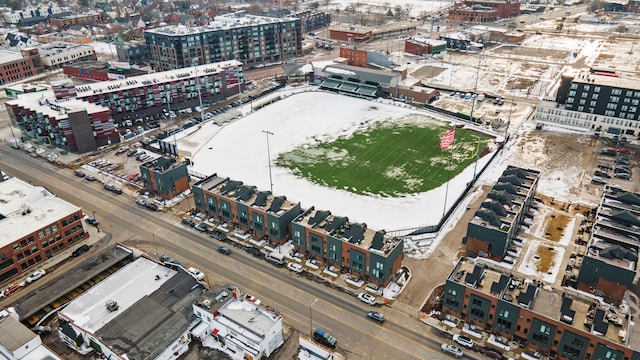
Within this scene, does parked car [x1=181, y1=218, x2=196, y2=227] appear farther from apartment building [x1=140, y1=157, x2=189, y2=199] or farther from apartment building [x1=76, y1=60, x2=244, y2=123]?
apartment building [x1=76, y1=60, x2=244, y2=123]

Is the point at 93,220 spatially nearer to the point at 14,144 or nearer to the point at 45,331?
the point at 45,331

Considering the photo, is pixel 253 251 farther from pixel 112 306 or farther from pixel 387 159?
pixel 387 159

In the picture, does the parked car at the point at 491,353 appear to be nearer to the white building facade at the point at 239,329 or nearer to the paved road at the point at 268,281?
the paved road at the point at 268,281

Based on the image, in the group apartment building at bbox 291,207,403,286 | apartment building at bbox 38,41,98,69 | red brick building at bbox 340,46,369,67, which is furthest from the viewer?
apartment building at bbox 38,41,98,69

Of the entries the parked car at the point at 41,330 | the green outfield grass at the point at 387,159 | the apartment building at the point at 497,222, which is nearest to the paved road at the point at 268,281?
the apartment building at the point at 497,222

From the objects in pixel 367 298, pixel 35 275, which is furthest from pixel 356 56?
pixel 35 275

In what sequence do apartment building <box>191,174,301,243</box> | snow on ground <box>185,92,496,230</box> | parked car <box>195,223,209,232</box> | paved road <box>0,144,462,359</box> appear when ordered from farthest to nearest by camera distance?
snow on ground <box>185,92,496,230</box> < parked car <box>195,223,209,232</box> < apartment building <box>191,174,301,243</box> < paved road <box>0,144,462,359</box>

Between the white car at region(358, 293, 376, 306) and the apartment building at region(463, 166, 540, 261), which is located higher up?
the apartment building at region(463, 166, 540, 261)

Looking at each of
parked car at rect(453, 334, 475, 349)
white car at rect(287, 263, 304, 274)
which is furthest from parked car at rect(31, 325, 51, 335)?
parked car at rect(453, 334, 475, 349)
